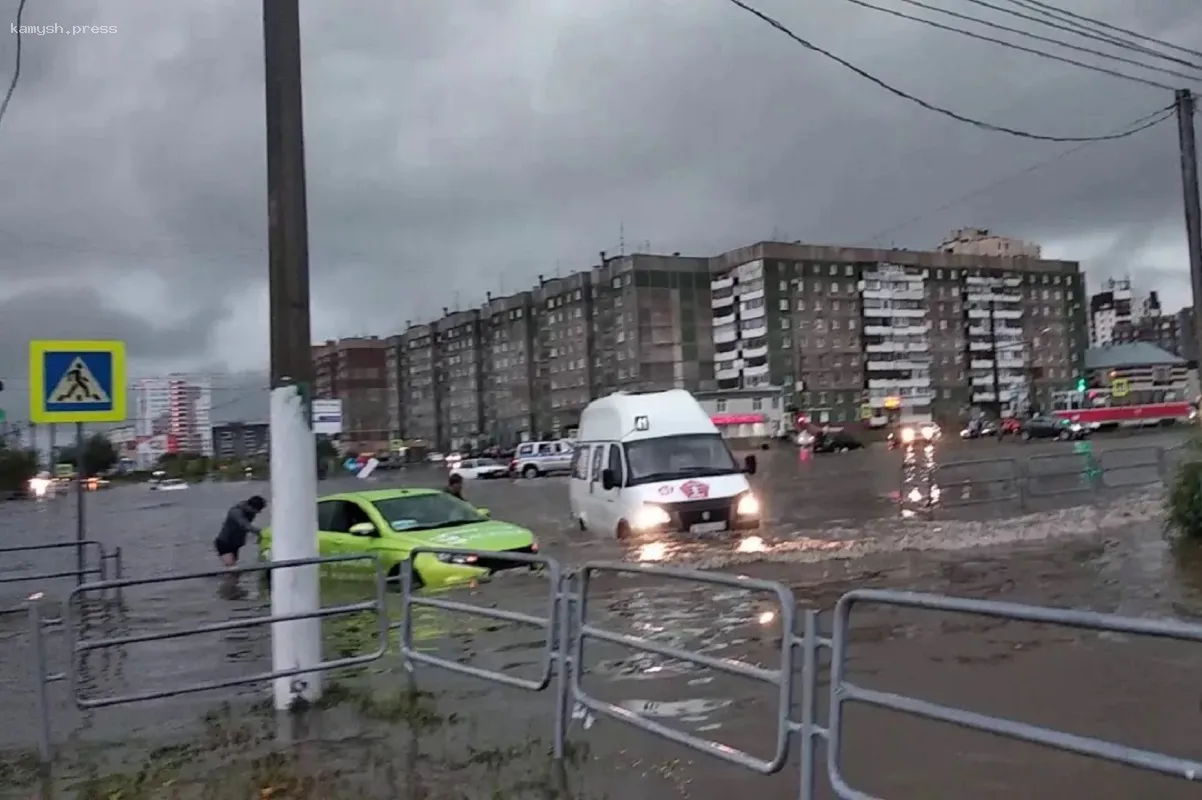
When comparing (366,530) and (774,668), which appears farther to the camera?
(366,530)

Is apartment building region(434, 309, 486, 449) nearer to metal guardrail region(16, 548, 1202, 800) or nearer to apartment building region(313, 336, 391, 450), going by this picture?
apartment building region(313, 336, 391, 450)

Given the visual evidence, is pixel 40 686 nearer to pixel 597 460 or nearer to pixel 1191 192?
pixel 597 460

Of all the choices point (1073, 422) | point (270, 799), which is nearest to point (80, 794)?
point (270, 799)

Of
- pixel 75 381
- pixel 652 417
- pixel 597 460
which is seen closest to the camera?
pixel 75 381

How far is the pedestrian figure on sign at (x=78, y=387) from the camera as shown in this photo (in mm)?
12711

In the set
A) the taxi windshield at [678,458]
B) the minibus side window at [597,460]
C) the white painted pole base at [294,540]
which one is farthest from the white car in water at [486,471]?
the white painted pole base at [294,540]

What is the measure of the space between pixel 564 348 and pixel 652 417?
9505 centimetres

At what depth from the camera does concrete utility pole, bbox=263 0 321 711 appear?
7.41 meters

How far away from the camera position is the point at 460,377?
127 m

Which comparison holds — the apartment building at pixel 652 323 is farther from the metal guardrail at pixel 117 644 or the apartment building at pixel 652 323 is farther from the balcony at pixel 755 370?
the metal guardrail at pixel 117 644

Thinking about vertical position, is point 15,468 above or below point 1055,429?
above

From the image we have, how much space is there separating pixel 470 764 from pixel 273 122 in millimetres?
4109

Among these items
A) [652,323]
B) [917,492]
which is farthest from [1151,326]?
[917,492]

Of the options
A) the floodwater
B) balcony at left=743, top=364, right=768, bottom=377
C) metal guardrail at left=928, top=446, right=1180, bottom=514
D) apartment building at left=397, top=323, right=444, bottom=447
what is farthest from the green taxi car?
apartment building at left=397, top=323, right=444, bottom=447
